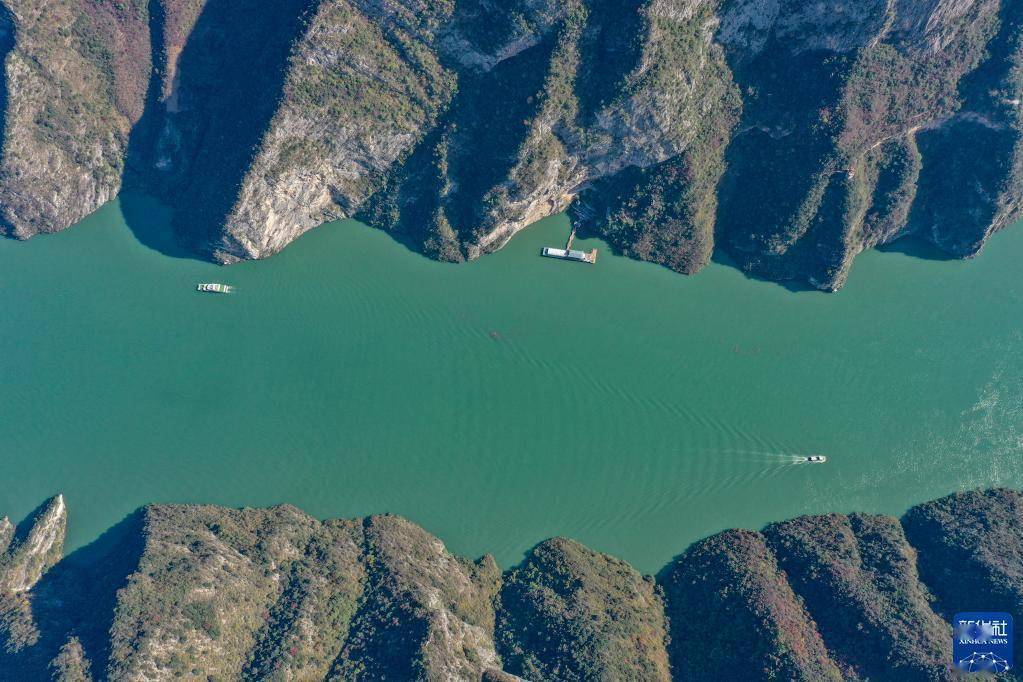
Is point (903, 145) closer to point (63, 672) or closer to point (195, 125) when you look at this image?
point (195, 125)

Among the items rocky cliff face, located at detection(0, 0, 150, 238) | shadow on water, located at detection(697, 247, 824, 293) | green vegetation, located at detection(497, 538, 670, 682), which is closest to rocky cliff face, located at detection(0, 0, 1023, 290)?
rocky cliff face, located at detection(0, 0, 150, 238)

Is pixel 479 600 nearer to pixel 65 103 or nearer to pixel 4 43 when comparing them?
pixel 65 103

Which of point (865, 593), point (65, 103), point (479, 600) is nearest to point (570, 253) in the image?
point (479, 600)

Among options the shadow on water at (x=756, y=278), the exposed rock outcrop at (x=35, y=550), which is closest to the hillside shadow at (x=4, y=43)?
the exposed rock outcrop at (x=35, y=550)

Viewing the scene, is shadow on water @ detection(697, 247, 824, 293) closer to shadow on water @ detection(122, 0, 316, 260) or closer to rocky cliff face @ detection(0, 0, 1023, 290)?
rocky cliff face @ detection(0, 0, 1023, 290)

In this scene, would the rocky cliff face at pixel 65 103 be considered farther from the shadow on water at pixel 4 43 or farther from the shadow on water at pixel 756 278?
the shadow on water at pixel 756 278

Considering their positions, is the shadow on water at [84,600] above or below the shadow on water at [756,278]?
below

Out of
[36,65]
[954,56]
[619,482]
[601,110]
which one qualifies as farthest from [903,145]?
Result: [36,65]
